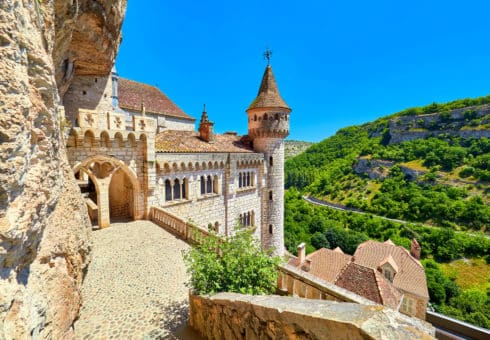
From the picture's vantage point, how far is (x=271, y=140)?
859 inches

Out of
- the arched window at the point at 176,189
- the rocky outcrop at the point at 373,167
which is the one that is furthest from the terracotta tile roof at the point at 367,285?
the rocky outcrop at the point at 373,167

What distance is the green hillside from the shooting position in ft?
135

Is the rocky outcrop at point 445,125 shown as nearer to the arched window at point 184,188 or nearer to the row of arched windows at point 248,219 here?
the row of arched windows at point 248,219

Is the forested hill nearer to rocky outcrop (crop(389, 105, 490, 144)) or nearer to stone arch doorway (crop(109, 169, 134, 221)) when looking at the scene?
rocky outcrop (crop(389, 105, 490, 144))

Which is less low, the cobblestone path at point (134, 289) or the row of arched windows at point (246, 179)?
the row of arched windows at point (246, 179)

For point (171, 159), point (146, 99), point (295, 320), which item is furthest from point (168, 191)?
point (146, 99)

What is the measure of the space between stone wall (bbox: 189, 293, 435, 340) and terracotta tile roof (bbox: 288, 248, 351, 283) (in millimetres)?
20603

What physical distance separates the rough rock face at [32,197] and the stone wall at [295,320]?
114 inches

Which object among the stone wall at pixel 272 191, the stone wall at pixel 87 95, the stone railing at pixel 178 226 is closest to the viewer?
the stone railing at pixel 178 226

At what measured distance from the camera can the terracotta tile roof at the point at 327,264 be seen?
2262cm

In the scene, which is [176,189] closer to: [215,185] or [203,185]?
[203,185]

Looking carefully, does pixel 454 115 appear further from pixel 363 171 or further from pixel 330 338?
pixel 330 338

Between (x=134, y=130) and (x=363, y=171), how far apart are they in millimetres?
95196

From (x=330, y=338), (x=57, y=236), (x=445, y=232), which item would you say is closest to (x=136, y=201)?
(x=57, y=236)
